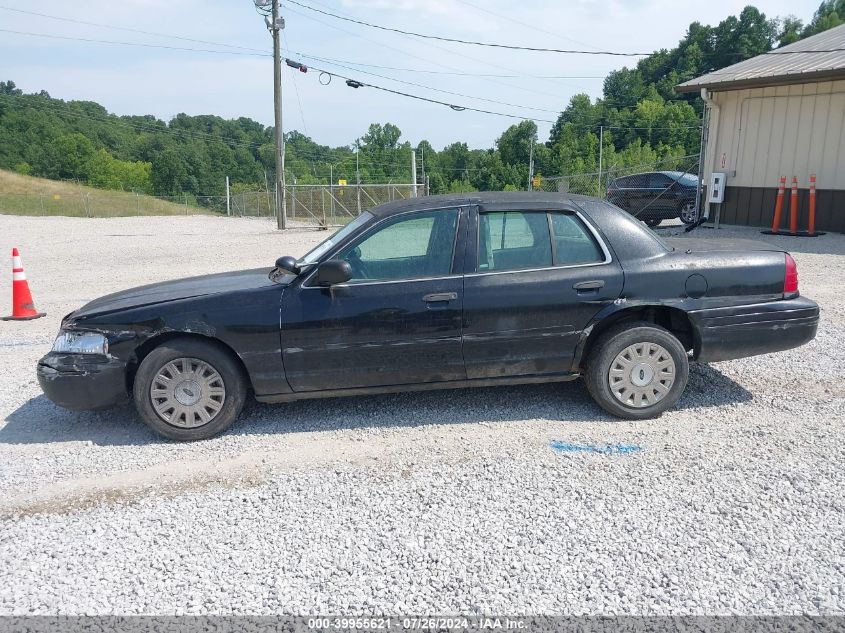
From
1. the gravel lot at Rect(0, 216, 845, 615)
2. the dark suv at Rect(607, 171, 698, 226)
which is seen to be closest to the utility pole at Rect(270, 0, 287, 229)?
the dark suv at Rect(607, 171, 698, 226)

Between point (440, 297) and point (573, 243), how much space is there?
1043mm

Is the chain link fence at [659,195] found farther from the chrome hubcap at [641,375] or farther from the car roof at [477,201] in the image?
the chrome hubcap at [641,375]

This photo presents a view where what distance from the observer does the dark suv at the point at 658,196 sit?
18.0 meters

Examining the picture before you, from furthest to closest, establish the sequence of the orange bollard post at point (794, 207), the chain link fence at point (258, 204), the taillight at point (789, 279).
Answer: the chain link fence at point (258, 204) < the orange bollard post at point (794, 207) < the taillight at point (789, 279)

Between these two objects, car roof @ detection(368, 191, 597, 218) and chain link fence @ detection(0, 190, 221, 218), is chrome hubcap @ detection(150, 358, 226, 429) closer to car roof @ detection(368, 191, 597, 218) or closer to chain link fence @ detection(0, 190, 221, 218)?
car roof @ detection(368, 191, 597, 218)

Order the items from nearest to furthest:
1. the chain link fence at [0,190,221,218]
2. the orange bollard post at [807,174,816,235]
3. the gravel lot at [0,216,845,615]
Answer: the gravel lot at [0,216,845,615]
the orange bollard post at [807,174,816,235]
the chain link fence at [0,190,221,218]

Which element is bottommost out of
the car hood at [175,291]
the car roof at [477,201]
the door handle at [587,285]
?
the car hood at [175,291]

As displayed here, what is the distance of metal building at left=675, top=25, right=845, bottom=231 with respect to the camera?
562 inches

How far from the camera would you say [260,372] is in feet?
14.8

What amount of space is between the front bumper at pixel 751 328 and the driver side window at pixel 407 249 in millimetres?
1804

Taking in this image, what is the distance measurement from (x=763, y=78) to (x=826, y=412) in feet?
39.9

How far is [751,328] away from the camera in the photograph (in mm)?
4766

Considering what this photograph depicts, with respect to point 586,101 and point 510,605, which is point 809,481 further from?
point 586,101

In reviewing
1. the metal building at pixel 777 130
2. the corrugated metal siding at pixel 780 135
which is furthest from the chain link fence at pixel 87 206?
the corrugated metal siding at pixel 780 135
